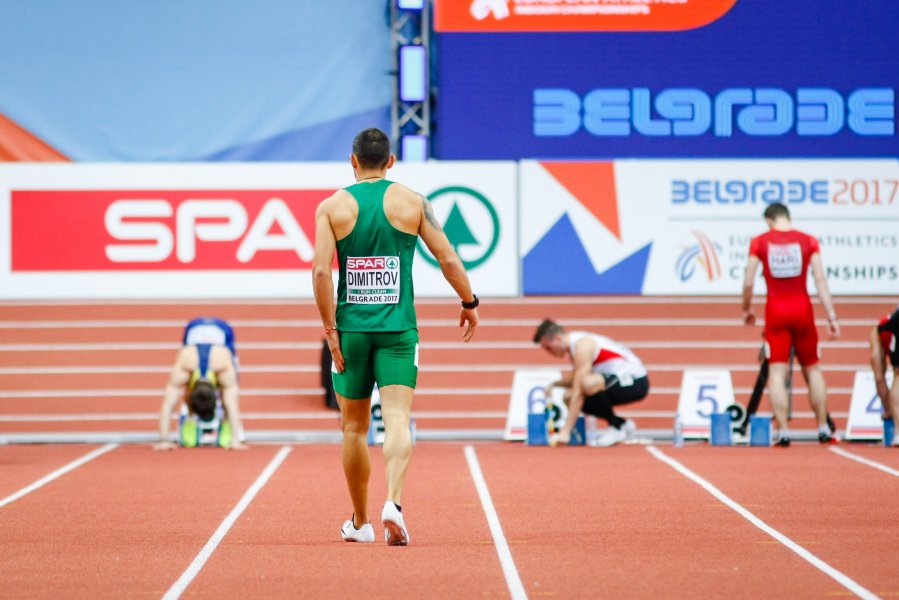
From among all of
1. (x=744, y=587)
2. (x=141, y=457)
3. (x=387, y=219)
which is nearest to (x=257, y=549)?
(x=387, y=219)

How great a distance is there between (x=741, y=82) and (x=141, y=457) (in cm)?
785

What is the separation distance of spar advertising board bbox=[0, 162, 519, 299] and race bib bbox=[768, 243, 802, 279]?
310 centimetres

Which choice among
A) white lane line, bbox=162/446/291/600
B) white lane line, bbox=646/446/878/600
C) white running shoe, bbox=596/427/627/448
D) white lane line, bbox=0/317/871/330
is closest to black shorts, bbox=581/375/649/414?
white running shoe, bbox=596/427/627/448

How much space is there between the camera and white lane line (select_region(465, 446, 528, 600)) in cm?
585

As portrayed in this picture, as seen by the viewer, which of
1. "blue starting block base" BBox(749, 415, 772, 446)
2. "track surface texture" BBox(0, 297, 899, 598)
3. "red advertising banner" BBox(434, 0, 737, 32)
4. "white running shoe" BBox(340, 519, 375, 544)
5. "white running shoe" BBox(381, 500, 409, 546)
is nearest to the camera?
"track surface texture" BBox(0, 297, 899, 598)

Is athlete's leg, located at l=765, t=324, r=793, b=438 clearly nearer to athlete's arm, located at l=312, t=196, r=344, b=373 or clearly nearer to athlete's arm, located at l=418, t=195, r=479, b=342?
athlete's arm, located at l=418, t=195, r=479, b=342

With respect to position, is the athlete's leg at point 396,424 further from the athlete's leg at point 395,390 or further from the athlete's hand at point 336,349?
the athlete's hand at point 336,349

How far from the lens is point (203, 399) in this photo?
42.8ft

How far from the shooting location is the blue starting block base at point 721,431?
43.9 feet

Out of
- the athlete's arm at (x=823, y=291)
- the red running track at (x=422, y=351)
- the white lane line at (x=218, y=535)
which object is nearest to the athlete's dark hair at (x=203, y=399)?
the white lane line at (x=218, y=535)

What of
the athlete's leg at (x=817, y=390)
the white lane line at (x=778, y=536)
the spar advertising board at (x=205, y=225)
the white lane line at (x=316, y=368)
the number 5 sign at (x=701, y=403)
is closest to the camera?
the white lane line at (x=778, y=536)

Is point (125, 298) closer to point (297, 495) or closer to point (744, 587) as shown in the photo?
point (297, 495)

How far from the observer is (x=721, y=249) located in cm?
1513

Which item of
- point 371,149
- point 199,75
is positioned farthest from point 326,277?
point 199,75
